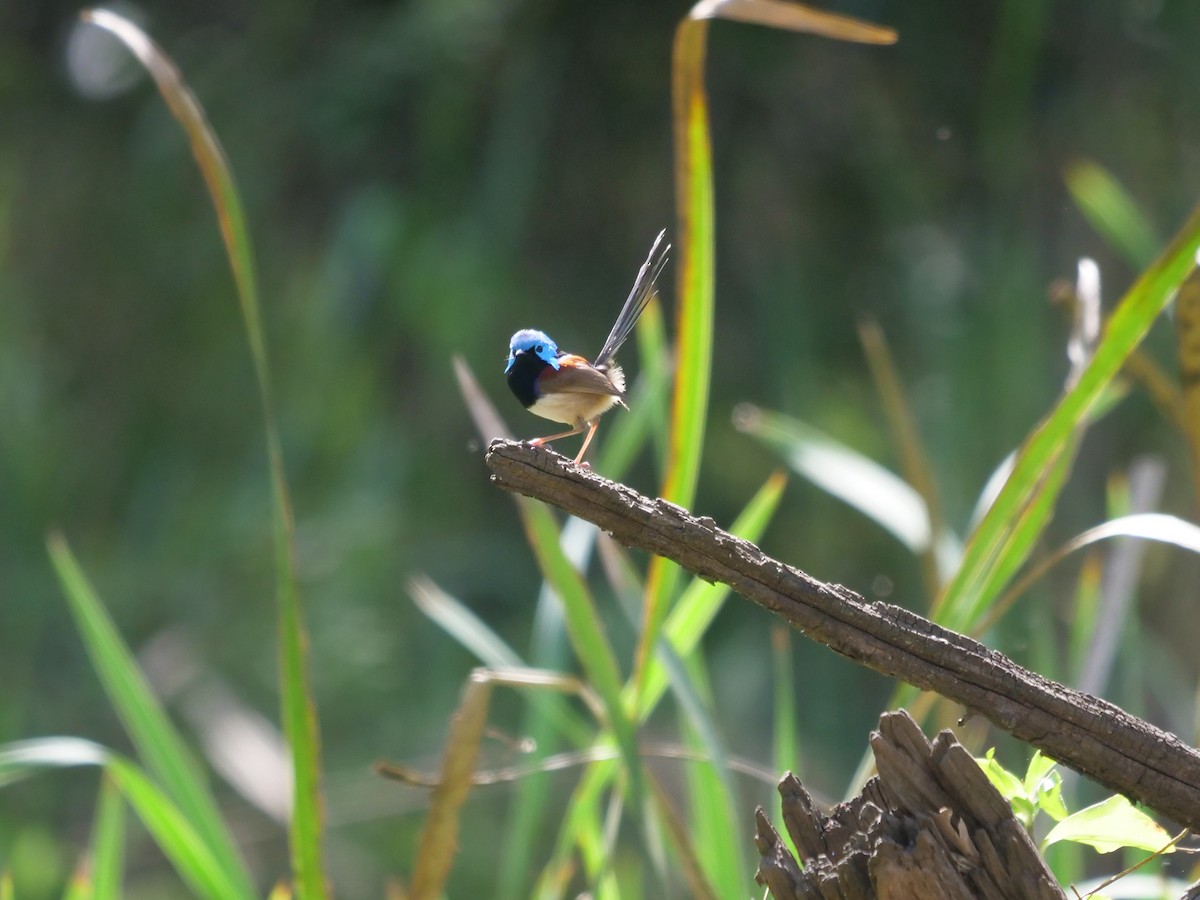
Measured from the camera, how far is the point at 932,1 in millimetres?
3336

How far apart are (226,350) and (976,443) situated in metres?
2.24

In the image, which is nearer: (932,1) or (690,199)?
(690,199)

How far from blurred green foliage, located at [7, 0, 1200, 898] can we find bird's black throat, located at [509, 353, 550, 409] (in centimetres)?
191

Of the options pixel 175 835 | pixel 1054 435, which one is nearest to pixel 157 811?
pixel 175 835

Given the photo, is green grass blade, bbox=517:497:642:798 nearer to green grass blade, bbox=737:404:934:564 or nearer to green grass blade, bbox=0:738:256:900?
green grass blade, bbox=737:404:934:564

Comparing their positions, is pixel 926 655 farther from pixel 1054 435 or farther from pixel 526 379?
pixel 526 379

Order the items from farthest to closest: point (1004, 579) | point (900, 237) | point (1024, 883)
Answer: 1. point (900, 237)
2. point (1004, 579)
3. point (1024, 883)

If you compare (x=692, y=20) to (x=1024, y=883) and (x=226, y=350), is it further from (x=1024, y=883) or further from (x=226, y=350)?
(x=226, y=350)

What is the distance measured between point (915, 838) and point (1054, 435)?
505 millimetres

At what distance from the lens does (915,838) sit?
72 cm

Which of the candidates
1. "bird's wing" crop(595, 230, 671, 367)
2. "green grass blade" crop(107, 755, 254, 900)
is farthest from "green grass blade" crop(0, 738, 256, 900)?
"bird's wing" crop(595, 230, 671, 367)

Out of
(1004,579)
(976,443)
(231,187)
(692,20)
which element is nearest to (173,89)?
(231,187)

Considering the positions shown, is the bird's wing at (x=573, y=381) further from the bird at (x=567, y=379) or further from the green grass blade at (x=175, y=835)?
the green grass blade at (x=175, y=835)

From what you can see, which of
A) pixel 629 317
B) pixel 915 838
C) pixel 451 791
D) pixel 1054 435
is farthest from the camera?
pixel 629 317
